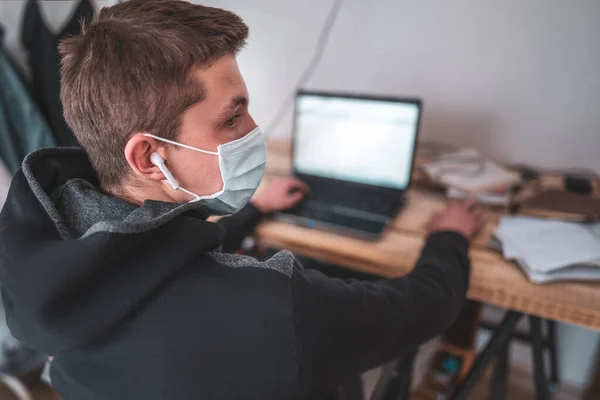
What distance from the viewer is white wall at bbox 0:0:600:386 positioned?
4.24 ft

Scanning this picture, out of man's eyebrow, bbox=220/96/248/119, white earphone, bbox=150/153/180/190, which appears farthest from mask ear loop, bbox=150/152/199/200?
man's eyebrow, bbox=220/96/248/119

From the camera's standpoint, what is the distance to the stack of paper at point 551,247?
89cm

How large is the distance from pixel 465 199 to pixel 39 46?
4.66 feet

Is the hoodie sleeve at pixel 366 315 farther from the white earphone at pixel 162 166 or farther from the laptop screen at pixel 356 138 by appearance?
the laptop screen at pixel 356 138

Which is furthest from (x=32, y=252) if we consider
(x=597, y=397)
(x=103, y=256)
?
(x=597, y=397)

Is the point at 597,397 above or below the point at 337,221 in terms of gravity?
below

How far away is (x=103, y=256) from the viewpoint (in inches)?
18.9

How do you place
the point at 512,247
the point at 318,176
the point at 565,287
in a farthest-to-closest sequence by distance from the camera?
the point at 318,176, the point at 512,247, the point at 565,287

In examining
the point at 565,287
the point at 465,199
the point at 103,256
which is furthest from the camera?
the point at 465,199

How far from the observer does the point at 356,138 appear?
1314 millimetres

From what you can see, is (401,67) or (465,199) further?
(401,67)

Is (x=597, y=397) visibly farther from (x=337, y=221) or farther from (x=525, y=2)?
(x=525, y=2)

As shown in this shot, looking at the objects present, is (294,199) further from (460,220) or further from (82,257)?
(82,257)

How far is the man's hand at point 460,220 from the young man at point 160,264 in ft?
1.04
